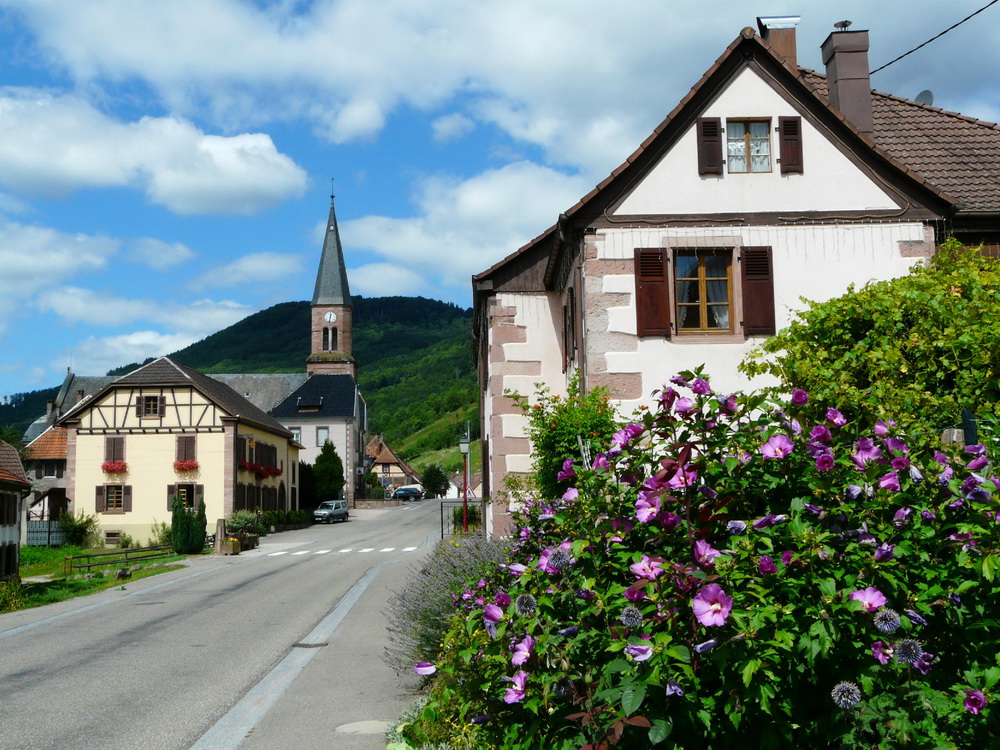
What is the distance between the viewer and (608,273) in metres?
14.5

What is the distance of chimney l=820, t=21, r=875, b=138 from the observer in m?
16.2

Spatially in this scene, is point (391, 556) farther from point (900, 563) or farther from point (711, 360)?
point (900, 563)

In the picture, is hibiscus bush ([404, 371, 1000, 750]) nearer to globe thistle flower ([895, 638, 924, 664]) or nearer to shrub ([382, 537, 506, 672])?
globe thistle flower ([895, 638, 924, 664])

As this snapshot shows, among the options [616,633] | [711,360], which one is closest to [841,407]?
[711,360]

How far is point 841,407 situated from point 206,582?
674 inches

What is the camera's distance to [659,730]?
3.43 metres

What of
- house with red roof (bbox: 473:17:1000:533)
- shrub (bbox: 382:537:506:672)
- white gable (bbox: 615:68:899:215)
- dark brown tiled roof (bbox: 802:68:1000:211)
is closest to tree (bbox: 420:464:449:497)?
dark brown tiled roof (bbox: 802:68:1000:211)

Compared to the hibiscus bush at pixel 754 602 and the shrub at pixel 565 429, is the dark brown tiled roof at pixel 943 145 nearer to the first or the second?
the shrub at pixel 565 429

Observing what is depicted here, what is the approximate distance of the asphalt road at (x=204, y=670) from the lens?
24.2 ft

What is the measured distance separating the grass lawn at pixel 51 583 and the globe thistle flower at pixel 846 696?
2030 cm

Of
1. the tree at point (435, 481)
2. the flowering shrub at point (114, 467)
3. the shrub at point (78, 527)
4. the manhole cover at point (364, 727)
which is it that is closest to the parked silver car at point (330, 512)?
the flowering shrub at point (114, 467)

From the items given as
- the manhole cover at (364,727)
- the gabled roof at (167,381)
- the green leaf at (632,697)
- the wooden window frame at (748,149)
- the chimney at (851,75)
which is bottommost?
the manhole cover at (364,727)

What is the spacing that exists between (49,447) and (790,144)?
62.0 metres

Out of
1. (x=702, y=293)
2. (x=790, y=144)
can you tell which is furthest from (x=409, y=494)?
(x=790, y=144)
